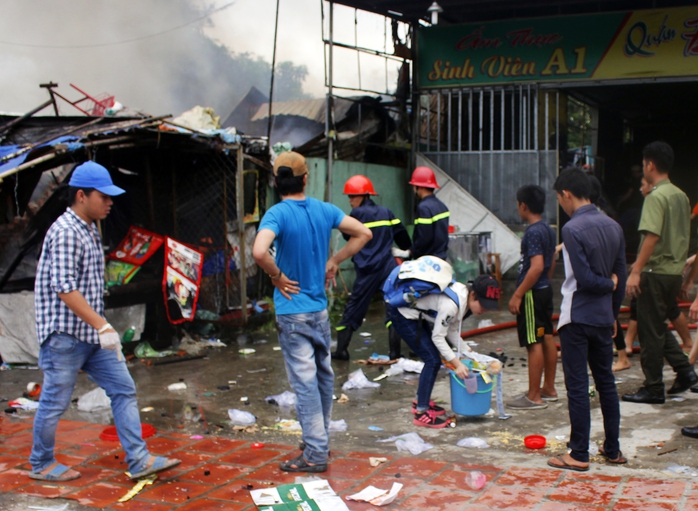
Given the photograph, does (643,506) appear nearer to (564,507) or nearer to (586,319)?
(564,507)

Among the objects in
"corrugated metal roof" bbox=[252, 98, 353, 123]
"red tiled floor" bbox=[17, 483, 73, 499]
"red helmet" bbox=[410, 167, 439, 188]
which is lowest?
"red tiled floor" bbox=[17, 483, 73, 499]

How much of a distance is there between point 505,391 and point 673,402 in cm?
135

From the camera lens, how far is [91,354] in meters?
4.07

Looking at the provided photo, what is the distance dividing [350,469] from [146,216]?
224 inches

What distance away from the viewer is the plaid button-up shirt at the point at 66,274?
386cm

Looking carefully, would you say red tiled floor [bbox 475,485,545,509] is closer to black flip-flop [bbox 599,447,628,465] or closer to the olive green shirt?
black flip-flop [bbox 599,447,628,465]

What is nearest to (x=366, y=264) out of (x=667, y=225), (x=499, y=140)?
(x=667, y=225)

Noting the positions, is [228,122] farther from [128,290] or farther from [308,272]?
[308,272]

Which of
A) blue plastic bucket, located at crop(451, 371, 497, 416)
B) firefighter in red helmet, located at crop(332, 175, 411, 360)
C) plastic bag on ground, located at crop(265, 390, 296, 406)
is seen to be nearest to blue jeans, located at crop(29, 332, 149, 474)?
plastic bag on ground, located at crop(265, 390, 296, 406)

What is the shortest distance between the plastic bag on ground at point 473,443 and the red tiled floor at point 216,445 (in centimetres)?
152

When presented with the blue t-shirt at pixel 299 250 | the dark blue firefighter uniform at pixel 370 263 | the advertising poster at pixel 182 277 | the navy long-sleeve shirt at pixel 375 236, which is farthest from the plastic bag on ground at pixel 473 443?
the advertising poster at pixel 182 277

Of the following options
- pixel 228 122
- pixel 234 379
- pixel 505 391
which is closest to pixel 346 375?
pixel 234 379

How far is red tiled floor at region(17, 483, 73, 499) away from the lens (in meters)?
3.89

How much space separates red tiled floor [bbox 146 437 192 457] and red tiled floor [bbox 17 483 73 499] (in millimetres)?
722
